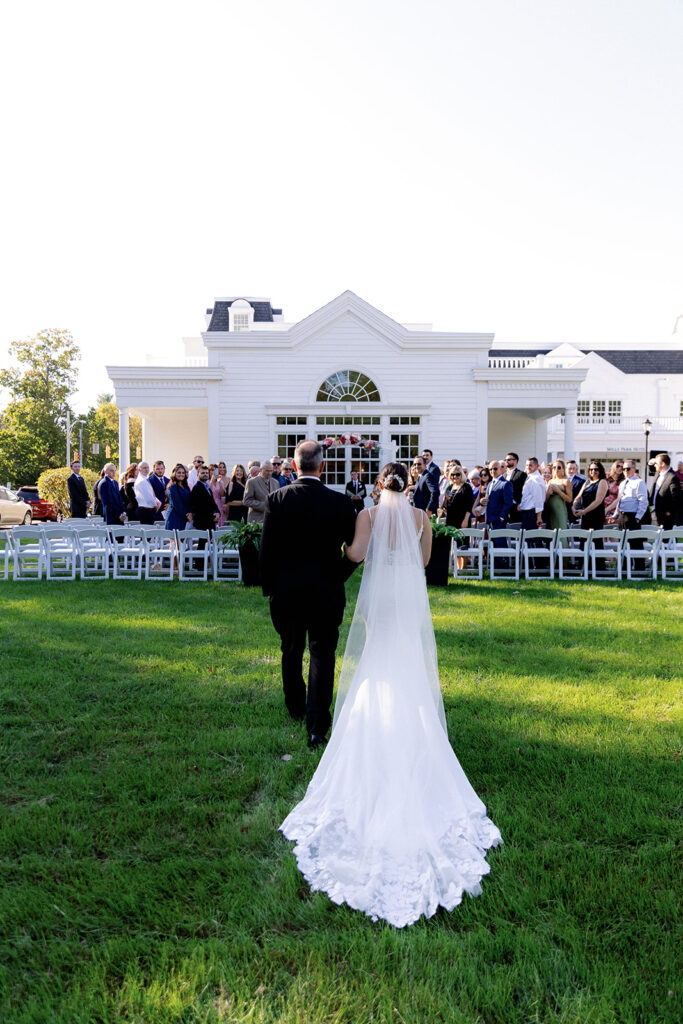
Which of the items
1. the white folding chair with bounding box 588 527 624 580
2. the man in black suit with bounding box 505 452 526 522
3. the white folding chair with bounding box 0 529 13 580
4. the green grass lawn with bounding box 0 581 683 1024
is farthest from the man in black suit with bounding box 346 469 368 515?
the green grass lawn with bounding box 0 581 683 1024

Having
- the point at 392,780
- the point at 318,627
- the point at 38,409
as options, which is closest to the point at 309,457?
the point at 318,627

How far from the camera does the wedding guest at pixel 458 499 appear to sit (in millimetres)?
12594

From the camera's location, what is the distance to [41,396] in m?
54.7

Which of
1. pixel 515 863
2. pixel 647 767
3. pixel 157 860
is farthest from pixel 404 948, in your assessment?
pixel 647 767

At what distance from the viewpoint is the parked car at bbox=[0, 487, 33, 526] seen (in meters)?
27.5

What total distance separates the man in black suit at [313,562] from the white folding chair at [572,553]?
8.59 m

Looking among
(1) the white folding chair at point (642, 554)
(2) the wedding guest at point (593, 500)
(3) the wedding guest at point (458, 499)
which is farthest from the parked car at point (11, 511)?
(1) the white folding chair at point (642, 554)

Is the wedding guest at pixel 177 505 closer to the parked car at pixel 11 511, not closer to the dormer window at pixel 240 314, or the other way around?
the parked car at pixel 11 511

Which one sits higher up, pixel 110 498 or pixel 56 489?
pixel 56 489

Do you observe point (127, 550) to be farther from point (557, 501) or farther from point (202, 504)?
point (557, 501)

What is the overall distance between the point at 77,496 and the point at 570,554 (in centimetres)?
1172

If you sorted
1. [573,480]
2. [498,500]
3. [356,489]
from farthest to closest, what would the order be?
1. [356,489]
2. [573,480]
3. [498,500]

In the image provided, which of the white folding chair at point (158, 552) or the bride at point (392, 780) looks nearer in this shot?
the bride at point (392, 780)

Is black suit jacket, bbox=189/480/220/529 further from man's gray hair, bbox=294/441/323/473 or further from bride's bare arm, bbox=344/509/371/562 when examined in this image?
bride's bare arm, bbox=344/509/371/562
